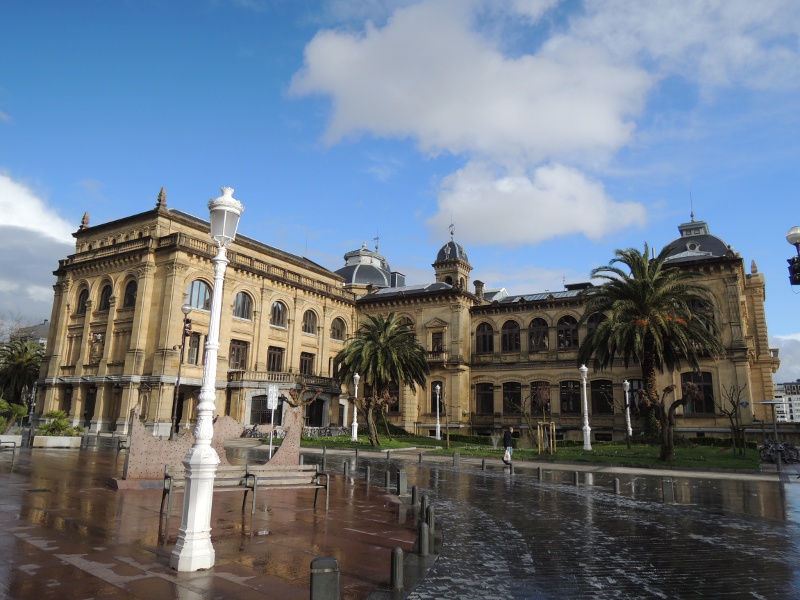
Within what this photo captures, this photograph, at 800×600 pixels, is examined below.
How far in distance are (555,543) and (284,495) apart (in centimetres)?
682

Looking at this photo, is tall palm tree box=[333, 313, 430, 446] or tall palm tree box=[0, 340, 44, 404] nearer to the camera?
tall palm tree box=[333, 313, 430, 446]

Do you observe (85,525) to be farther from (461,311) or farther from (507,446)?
(461,311)

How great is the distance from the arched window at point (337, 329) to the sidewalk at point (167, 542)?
3739 centimetres

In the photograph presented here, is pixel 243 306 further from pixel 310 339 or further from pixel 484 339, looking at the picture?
pixel 484 339

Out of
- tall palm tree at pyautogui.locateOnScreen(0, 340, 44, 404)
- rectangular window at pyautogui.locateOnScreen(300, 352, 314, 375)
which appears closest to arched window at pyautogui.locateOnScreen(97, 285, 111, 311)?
rectangular window at pyautogui.locateOnScreen(300, 352, 314, 375)

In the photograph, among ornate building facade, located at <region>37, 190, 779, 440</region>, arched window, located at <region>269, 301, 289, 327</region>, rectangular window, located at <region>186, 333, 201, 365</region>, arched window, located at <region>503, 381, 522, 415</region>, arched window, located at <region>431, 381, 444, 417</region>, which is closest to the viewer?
ornate building facade, located at <region>37, 190, 779, 440</region>

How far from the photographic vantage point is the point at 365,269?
203ft

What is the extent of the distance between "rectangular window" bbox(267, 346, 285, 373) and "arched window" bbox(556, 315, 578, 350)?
2257 centimetres

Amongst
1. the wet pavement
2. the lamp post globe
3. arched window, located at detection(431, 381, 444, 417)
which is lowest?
the wet pavement

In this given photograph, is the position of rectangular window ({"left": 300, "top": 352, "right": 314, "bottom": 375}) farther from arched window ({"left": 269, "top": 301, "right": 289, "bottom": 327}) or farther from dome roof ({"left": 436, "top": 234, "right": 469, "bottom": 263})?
dome roof ({"left": 436, "top": 234, "right": 469, "bottom": 263})

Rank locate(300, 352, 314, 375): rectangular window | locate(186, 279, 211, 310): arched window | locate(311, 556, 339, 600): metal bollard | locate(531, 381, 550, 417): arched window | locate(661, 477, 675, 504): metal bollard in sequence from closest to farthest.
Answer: locate(311, 556, 339, 600): metal bollard, locate(661, 477, 675, 504): metal bollard, locate(186, 279, 211, 310): arched window, locate(531, 381, 550, 417): arched window, locate(300, 352, 314, 375): rectangular window

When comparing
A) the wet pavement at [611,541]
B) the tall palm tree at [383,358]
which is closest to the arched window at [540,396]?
the tall palm tree at [383,358]

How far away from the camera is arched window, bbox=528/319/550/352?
45688mm

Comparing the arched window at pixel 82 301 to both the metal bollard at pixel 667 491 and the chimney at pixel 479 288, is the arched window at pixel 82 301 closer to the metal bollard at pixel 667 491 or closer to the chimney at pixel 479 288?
the chimney at pixel 479 288
